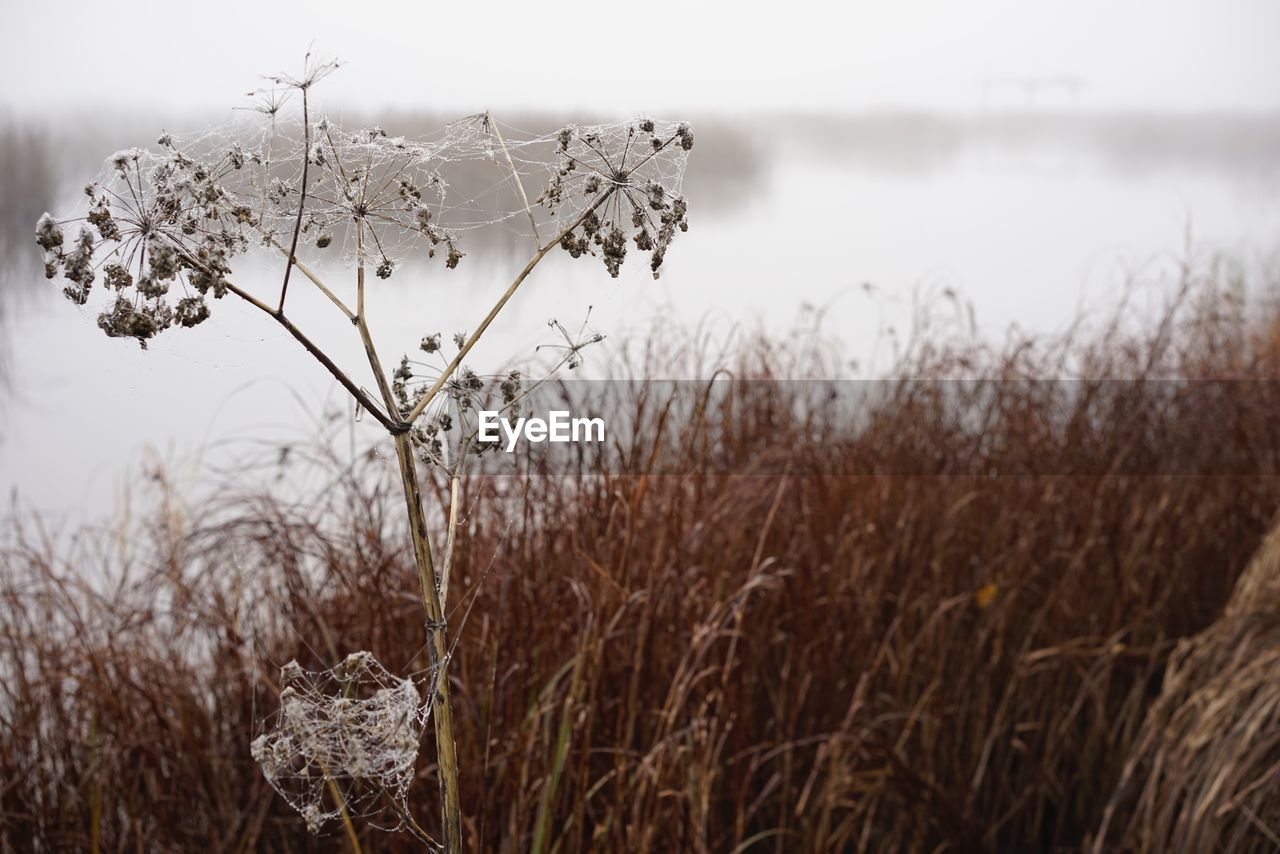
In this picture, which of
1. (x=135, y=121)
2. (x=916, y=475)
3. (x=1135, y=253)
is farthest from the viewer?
(x=1135, y=253)

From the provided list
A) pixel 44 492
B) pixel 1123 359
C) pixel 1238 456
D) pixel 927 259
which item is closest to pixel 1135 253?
pixel 927 259

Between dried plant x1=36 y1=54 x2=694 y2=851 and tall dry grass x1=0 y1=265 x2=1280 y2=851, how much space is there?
627 mm

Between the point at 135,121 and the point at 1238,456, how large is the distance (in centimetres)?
267

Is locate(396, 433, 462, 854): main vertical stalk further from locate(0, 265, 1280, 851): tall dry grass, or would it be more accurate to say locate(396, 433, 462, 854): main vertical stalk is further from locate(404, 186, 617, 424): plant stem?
locate(0, 265, 1280, 851): tall dry grass

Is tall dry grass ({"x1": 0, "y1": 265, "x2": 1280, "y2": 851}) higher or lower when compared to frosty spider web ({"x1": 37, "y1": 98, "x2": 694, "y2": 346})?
lower

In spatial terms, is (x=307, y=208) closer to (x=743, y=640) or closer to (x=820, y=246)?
(x=743, y=640)

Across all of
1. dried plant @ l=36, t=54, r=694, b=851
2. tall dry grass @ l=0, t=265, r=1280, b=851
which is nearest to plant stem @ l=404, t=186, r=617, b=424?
dried plant @ l=36, t=54, r=694, b=851

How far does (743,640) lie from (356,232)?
1291 mm

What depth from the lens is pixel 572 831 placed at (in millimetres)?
1298

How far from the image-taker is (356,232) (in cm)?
54

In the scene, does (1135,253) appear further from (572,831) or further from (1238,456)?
(572,831)

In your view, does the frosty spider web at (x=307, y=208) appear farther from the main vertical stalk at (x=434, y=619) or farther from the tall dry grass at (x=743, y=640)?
the tall dry grass at (x=743, y=640)

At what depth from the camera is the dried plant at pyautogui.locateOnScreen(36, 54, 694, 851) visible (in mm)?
463

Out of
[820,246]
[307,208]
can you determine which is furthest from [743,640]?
[820,246]
